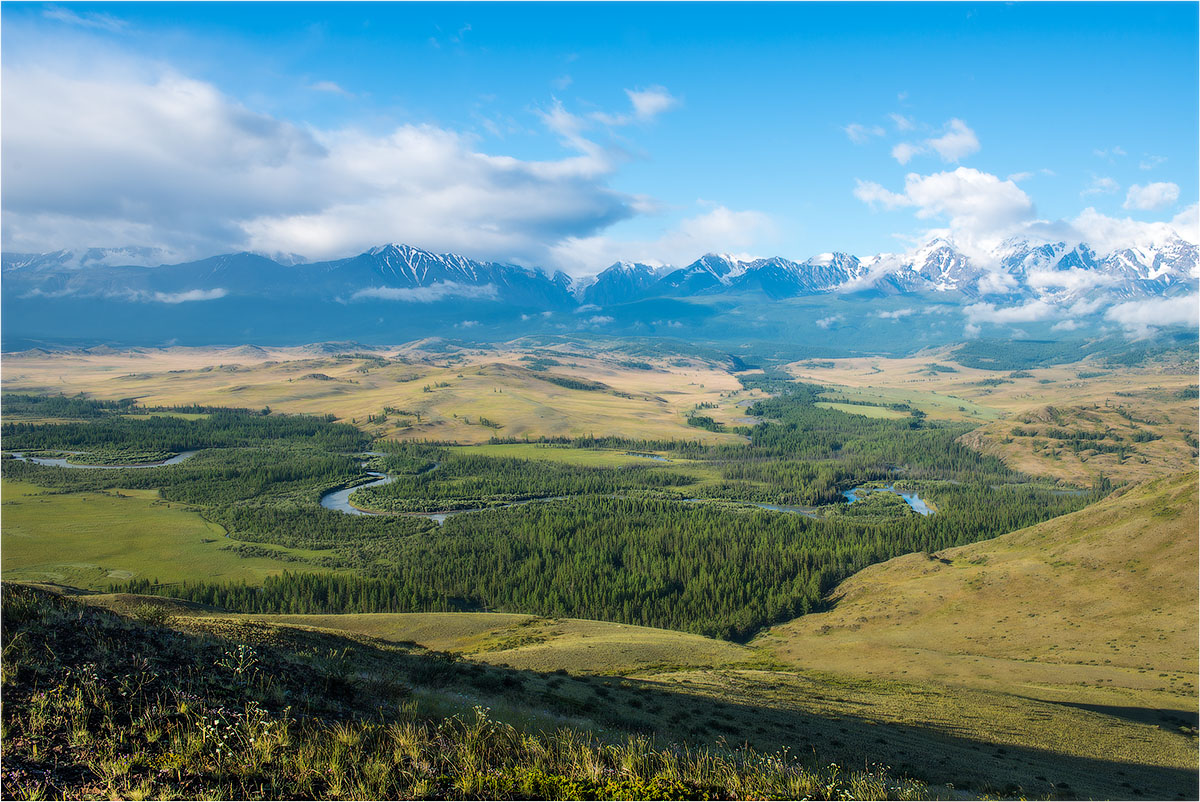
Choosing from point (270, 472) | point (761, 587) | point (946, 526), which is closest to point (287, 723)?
point (761, 587)

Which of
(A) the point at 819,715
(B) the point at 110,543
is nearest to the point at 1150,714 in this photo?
(A) the point at 819,715

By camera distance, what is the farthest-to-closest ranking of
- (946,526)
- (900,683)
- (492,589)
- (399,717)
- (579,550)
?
(946,526) → (579,550) → (492,589) → (900,683) → (399,717)

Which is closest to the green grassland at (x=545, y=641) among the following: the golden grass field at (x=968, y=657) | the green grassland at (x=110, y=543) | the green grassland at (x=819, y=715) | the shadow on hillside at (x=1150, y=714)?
the golden grass field at (x=968, y=657)

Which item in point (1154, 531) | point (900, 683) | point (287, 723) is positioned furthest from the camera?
point (1154, 531)

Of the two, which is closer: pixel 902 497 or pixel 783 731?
pixel 783 731

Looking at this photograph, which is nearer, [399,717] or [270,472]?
[399,717]

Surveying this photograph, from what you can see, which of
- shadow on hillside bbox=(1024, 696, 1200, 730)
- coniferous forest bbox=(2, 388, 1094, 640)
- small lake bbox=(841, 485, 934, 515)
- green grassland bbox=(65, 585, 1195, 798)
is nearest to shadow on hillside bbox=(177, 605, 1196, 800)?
green grassland bbox=(65, 585, 1195, 798)

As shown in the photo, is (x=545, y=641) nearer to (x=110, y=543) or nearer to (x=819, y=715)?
(x=819, y=715)

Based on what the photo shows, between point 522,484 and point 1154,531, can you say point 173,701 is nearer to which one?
point 1154,531
